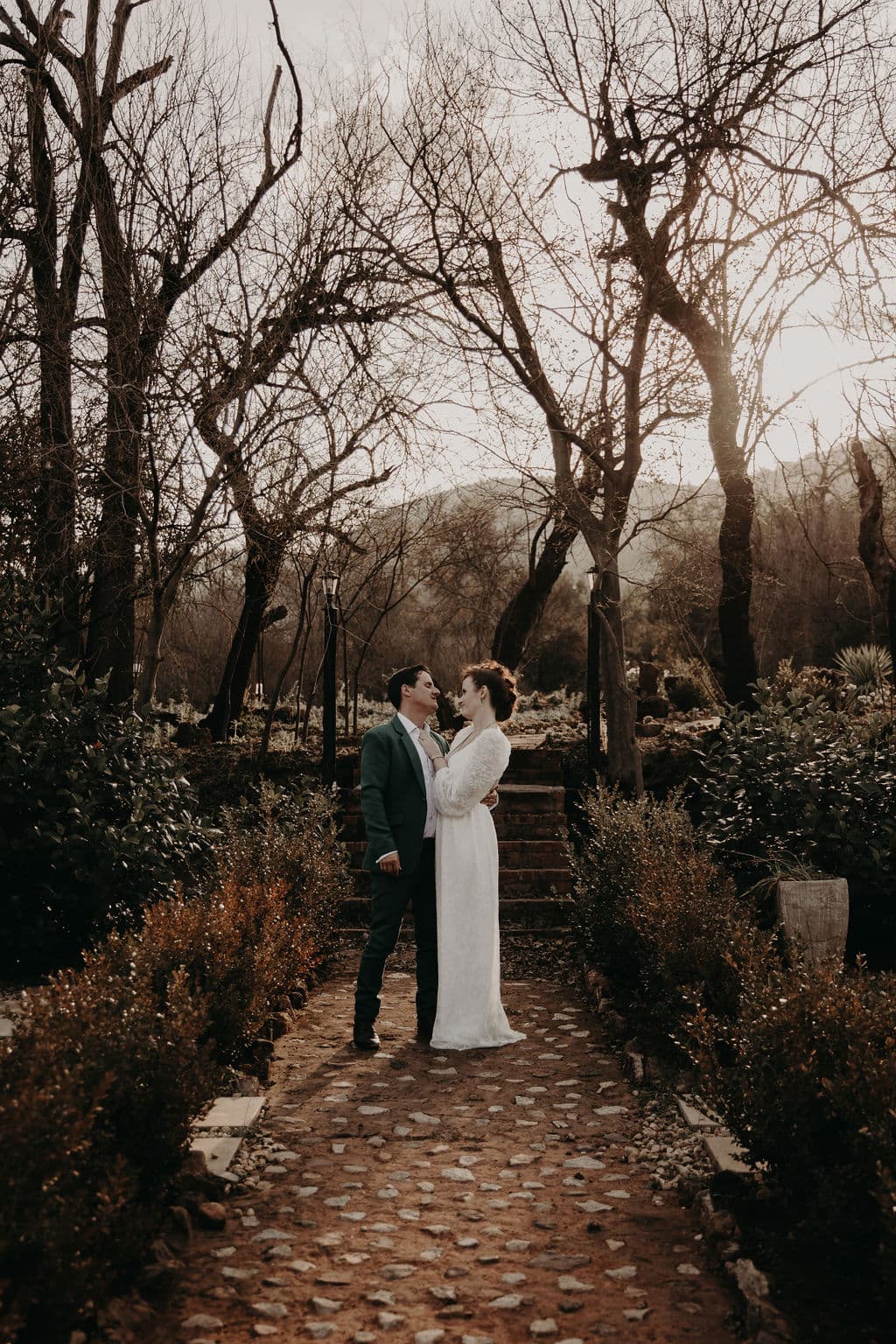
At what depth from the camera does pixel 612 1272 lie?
11.1 feet

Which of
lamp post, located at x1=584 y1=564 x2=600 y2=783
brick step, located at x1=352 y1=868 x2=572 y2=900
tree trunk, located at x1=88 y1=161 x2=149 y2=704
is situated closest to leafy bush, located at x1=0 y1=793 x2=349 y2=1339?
tree trunk, located at x1=88 y1=161 x2=149 y2=704

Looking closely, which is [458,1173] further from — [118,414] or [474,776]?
[118,414]

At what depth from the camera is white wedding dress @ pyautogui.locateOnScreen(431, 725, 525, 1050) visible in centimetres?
602

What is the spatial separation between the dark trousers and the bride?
14 centimetres

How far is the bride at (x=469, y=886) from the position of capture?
6027mm

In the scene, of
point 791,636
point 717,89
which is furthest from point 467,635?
point 717,89

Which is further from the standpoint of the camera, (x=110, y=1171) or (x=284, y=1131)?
(x=284, y=1131)

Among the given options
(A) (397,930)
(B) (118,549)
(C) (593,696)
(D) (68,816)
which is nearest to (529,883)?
(C) (593,696)

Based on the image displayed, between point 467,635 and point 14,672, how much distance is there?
2480cm

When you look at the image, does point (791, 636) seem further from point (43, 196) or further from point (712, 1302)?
point (712, 1302)

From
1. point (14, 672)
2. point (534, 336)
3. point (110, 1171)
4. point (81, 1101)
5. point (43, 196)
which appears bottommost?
point (110, 1171)

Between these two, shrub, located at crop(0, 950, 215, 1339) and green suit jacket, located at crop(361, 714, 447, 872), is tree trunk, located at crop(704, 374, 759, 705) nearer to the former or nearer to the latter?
green suit jacket, located at crop(361, 714, 447, 872)

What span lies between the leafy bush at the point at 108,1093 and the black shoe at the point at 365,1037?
73 centimetres

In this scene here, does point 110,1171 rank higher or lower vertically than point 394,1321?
higher
